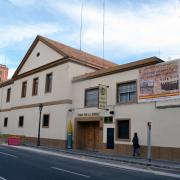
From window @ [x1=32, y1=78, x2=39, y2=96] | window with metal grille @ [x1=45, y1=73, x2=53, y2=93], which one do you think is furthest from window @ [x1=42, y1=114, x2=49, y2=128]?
window @ [x1=32, y1=78, x2=39, y2=96]

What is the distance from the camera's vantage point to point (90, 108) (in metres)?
23.5

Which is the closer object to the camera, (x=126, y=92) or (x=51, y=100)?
(x=126, y=92)

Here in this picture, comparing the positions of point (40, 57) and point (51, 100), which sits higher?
point (40, 57)

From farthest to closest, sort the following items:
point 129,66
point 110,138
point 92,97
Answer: point 92,97
point 110,138
point 129,66

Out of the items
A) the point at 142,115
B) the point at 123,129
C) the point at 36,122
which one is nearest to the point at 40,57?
the point at 36,122

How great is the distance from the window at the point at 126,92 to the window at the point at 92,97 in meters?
2.48

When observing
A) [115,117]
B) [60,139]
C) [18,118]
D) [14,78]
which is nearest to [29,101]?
[18,118]

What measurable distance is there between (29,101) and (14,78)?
19.5 ft

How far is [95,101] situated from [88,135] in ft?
10.4

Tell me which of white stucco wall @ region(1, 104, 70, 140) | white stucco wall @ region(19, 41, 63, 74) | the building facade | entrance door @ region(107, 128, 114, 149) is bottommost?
entrance door @ region(107, 128, 114, 149)

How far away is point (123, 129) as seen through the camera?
2067 centimetres

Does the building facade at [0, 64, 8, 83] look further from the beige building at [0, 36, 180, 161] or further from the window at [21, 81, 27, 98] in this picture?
the window at [21, 81, 27, 98]

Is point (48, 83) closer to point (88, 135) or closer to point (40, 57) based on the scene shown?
point (40, 57)

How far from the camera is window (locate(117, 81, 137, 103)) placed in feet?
67.2
